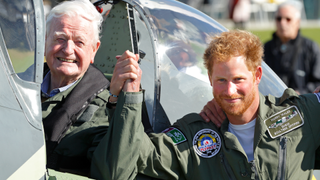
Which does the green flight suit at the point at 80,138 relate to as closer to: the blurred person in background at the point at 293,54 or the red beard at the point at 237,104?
the red beard at the point at 237,104

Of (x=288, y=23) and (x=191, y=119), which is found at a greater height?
(x=288, y=23)

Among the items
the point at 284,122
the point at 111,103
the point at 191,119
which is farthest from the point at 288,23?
the point at 111,103

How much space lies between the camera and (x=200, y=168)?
69.4 inches

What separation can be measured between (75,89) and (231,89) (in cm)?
92

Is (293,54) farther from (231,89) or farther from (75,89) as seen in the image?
(75,89)

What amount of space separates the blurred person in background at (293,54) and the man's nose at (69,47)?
275 cm

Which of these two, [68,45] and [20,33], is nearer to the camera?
[20,33]

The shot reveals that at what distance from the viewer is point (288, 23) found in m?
4.18

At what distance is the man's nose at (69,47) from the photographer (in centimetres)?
211

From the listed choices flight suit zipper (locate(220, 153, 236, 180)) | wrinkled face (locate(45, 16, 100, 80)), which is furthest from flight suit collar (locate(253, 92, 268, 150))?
wrinkled face (locate(45, 16, 100, 80))

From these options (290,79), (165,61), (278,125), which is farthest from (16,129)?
(290,79)

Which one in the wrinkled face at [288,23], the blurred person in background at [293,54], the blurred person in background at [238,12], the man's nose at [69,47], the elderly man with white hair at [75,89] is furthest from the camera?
the blurred person in background at [238,12]

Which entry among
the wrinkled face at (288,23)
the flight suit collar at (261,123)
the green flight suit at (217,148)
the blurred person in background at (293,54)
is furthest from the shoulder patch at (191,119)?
the wrinkled face at (288,23)

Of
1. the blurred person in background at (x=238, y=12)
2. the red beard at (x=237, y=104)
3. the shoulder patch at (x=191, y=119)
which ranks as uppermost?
the blurred person in background at (x=238, y=12)
